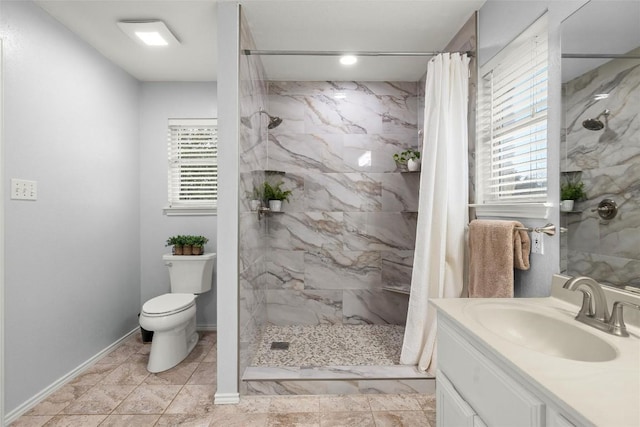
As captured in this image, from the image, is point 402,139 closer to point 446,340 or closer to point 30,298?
point 446,340

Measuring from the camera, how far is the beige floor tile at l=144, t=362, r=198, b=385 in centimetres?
228

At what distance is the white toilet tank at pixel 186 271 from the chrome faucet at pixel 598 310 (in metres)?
2.68

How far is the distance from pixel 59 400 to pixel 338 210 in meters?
2.47

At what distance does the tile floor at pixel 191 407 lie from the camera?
6.03 ft

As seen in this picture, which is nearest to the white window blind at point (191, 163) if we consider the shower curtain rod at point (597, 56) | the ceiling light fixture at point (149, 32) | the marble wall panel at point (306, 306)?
the ceiling light fixture at point (149, 32)

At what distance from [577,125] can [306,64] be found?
2131mm

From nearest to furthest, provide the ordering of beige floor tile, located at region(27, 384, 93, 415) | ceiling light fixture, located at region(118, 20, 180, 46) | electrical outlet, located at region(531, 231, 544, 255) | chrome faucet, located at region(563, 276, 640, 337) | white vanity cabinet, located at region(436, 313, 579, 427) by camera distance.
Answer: white vanity cabinet, located at region(436, 313, 579, 427)
chrome faucet, located at region(563, 276, 640, 337)
electrical outlet, located at region(531, 231, 544, 255)
beige floor tile, located at region(27, 384, 93, 415)
ceiling light fixture, located at region(118, 20, 180, 46)

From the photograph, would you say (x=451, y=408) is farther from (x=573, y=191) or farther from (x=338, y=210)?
(x=338, y=210)

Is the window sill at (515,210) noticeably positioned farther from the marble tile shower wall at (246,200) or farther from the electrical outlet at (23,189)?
the electrical outlet at (23,189)

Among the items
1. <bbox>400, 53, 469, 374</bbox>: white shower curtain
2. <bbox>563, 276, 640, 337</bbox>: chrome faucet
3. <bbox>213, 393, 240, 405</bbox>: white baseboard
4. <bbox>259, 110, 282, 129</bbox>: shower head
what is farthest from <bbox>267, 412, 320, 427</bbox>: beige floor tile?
<bbox>259, 110, 282, 129</bbox>: shower head

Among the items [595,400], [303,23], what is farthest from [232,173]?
[595,400]

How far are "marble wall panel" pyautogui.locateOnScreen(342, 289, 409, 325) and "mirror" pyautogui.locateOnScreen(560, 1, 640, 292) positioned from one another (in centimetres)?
197

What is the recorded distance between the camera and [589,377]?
0.74 m

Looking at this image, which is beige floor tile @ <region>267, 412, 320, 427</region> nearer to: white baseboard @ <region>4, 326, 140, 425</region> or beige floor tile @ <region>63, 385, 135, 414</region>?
beige floor tile @ <region>63, 385, 135, 414</region>
